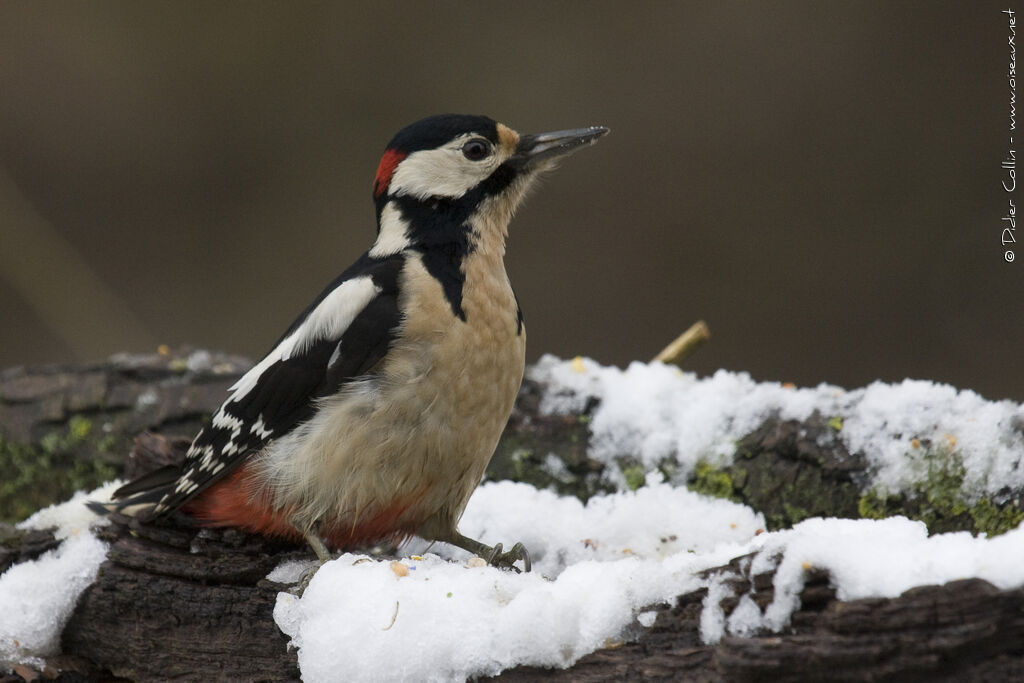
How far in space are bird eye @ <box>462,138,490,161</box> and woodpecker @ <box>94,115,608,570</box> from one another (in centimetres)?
1

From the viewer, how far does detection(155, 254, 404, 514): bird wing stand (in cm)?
271

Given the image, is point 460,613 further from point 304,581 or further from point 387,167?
point 387,167

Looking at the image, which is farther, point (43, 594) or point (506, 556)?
point (506, 556)

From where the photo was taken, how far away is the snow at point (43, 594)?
8.70ft

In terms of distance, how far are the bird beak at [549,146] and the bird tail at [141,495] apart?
1334 millimetres

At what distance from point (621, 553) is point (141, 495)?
1347 millimetres

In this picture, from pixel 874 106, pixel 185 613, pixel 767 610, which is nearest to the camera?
pixel 767 610

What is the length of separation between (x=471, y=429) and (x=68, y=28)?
16.5ft

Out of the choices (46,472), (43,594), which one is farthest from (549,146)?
(46,472)

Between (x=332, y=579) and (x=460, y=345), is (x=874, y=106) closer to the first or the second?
(x=460, y=345)

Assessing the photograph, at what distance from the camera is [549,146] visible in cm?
314

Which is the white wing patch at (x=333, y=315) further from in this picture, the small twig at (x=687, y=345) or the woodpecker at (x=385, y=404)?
the small twig at (x=687, y=345)

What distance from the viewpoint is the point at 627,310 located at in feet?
20.9

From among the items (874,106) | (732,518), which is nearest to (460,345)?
(732,518)
